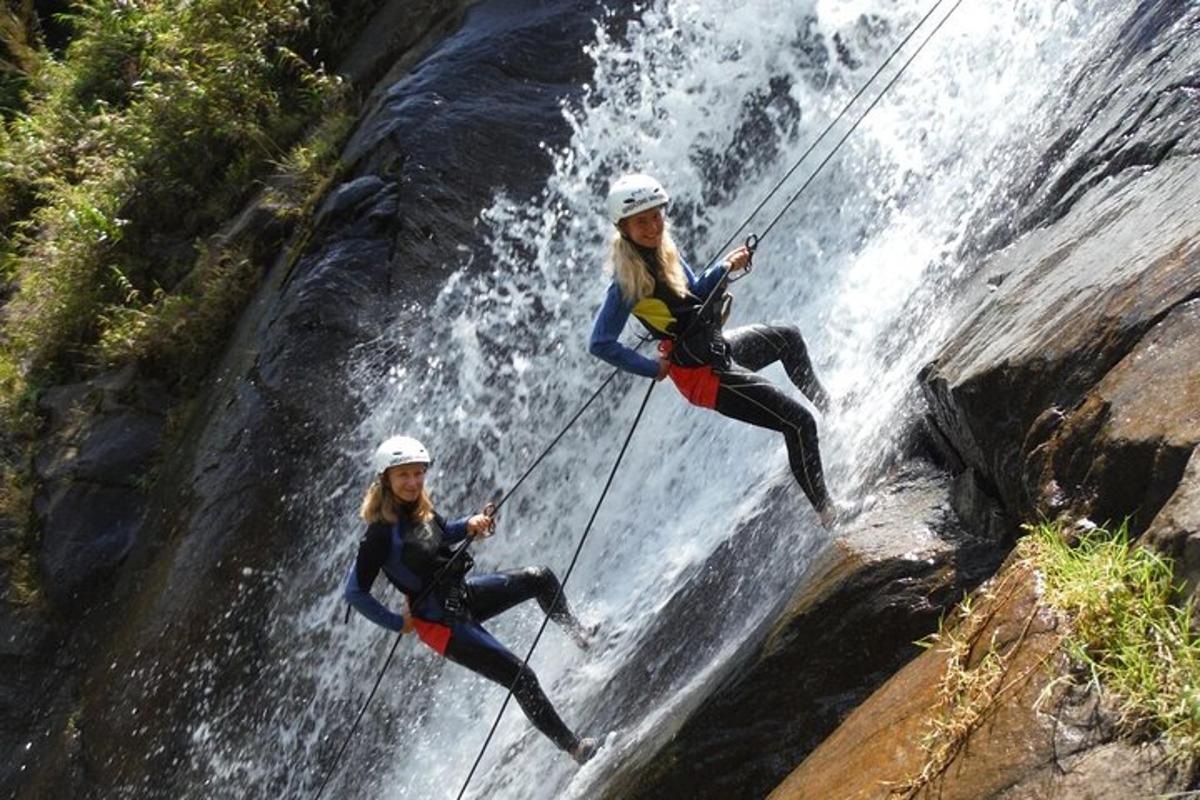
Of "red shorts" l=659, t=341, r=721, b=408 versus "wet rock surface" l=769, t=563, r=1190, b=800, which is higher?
"red shorts" l=659, t=341, r=721, b=408

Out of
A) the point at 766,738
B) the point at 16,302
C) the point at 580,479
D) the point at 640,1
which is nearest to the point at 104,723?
the point at 580,479

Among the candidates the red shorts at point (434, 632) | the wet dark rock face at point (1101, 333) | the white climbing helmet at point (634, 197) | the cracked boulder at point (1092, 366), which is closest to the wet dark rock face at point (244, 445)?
the red shorts at point (434, 632)

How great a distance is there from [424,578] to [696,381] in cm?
197

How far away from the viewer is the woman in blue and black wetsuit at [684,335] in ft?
22.0

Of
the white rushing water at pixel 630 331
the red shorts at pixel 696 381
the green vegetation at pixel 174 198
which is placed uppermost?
the green vegetation at pixel 174 198

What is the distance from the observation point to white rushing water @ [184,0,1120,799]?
28.1ft

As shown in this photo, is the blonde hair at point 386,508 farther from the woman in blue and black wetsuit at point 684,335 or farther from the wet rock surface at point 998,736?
the wet rock surface at point 998,736

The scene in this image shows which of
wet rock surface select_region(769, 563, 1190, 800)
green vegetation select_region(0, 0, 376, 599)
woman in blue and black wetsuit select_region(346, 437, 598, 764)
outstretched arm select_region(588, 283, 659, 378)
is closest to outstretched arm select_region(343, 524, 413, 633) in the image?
woman in blue and black wetsuit select_region(346, 437, 598, 764)

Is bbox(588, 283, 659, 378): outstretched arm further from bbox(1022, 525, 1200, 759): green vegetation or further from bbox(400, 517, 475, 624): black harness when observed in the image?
bbox(1022, 525, 1200, 759): green vegetation

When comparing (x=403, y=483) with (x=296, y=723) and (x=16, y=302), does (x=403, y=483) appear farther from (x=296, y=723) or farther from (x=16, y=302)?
(x=16, y=302)

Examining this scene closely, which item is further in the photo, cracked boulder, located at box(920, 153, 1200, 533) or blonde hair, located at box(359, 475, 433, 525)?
blonde hair, located at box(359, 475, 433, 525)

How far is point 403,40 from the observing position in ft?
43.1

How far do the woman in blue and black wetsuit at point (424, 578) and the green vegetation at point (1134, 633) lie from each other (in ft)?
12.7

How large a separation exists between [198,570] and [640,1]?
657 centimetres
